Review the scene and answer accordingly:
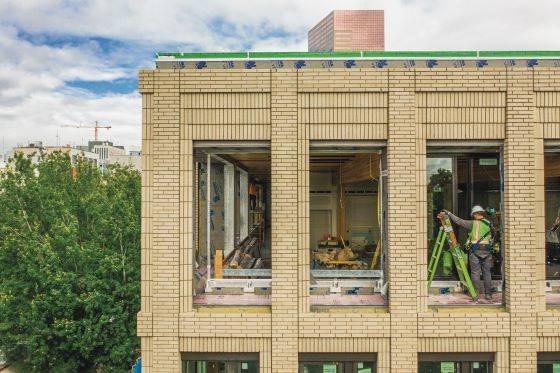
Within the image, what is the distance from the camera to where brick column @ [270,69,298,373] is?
7777 millimetres

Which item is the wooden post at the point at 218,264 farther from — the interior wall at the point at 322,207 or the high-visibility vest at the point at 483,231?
the interior wall at the point at 322,207

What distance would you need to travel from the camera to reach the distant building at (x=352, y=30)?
17.6 m

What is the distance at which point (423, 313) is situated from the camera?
306 inches

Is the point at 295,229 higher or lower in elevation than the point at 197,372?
higher

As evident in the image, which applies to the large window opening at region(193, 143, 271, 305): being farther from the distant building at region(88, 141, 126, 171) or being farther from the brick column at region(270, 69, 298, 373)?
the distant building at region(88, 141, 126, 171)

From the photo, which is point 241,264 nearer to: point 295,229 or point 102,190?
point 295,229

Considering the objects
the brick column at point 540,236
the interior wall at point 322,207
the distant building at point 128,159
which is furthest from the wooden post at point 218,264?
the distant building at point 128,159

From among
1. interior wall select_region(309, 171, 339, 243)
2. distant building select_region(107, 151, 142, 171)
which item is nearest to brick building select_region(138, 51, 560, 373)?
interior wall select_region(309, 171, 339, 243)

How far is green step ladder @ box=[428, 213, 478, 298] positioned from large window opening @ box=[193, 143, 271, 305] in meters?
3.24

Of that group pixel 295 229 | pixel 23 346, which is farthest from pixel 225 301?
pixel 23 346

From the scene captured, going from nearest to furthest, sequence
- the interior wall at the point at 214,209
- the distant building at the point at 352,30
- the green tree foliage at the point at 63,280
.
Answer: the interior wall at the point at 214,209 < the green tree foliage at the point at 63,280 < the distant building at the point at 352,30

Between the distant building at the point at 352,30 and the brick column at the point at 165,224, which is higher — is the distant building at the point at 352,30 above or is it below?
above

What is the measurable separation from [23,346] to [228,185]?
12.4m

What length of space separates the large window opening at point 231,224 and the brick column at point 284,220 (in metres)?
0.60
